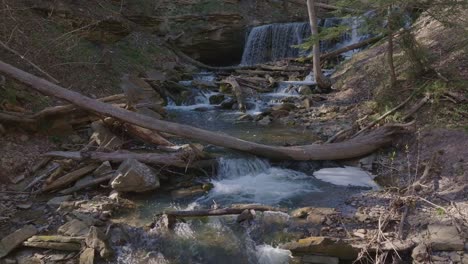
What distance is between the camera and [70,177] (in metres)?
7.48

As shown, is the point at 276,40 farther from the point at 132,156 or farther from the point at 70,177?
the point at 70,177

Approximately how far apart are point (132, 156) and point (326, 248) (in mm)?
4100

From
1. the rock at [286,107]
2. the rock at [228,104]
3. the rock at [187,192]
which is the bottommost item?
the rock at [228,104]

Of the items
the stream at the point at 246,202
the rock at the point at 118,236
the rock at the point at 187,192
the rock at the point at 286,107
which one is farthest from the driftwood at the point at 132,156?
the rock at the point at 286,107

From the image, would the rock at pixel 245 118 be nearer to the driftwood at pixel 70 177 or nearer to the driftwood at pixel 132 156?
the driftwood at pixel 132 156

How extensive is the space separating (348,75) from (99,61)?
27.9 feet

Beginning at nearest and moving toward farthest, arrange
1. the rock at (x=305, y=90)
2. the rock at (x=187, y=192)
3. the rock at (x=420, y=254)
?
the rock at (x=420, y=254) → the rock at (x=187, y=192) → the rock at (x=305, y=90)

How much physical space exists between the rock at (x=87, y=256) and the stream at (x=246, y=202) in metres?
0.39

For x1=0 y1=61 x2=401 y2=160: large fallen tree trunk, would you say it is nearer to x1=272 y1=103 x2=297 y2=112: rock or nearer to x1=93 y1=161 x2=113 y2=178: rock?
x1=93 y1=161 x2=113 y2=178: rock

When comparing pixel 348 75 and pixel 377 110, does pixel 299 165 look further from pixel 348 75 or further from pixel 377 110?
pixel 348 75

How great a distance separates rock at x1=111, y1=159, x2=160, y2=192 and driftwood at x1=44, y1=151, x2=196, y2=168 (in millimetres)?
377

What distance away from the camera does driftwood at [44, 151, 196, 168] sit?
7.64 m

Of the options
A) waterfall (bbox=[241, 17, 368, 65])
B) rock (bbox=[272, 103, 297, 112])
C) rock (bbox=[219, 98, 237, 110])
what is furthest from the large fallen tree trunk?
waterfall (bbox=[241, 17, 368, 65])

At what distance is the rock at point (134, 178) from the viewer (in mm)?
7098
